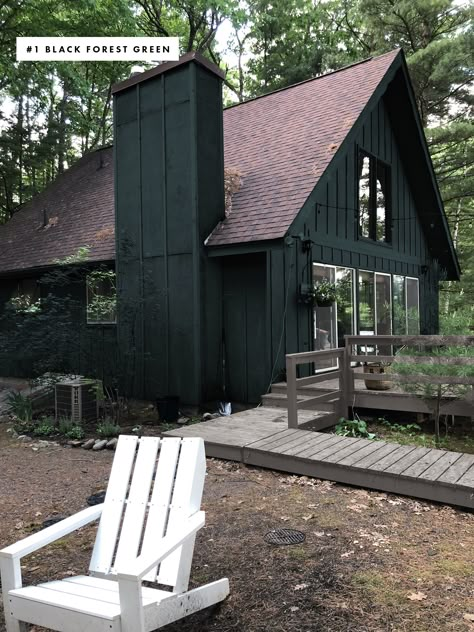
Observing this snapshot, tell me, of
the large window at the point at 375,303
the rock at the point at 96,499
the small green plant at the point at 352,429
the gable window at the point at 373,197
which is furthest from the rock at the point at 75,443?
the gable window at the point at 373,197

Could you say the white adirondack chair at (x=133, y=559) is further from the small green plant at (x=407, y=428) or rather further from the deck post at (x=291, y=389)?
the small green plant at (x=407, y=428)

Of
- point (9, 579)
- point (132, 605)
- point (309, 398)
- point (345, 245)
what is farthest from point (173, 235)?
point (132, 605)

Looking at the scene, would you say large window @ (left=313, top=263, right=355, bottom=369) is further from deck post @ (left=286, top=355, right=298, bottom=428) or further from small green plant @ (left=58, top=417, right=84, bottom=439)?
small green plant @ (left=58, top=417, right=84, bottom=439)

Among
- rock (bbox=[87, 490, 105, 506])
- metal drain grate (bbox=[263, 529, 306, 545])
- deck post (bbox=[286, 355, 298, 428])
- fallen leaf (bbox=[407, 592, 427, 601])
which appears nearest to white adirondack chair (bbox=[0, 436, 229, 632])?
metal drain grate (bbox=[263, 529, 306, 545])

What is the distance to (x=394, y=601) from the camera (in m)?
2.56

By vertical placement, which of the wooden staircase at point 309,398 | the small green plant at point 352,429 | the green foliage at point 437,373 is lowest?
the small green plant at point 352,429

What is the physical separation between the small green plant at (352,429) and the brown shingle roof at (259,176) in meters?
2.73

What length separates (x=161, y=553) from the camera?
2.06 m

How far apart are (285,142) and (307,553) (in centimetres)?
817

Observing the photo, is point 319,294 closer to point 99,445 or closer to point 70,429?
point 99,445

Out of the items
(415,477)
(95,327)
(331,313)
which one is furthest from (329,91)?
(415,477)

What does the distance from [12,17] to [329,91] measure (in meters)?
10.9

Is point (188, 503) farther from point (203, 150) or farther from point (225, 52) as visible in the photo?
point (225, 52)

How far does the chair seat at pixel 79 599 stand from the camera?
6.36 ft
